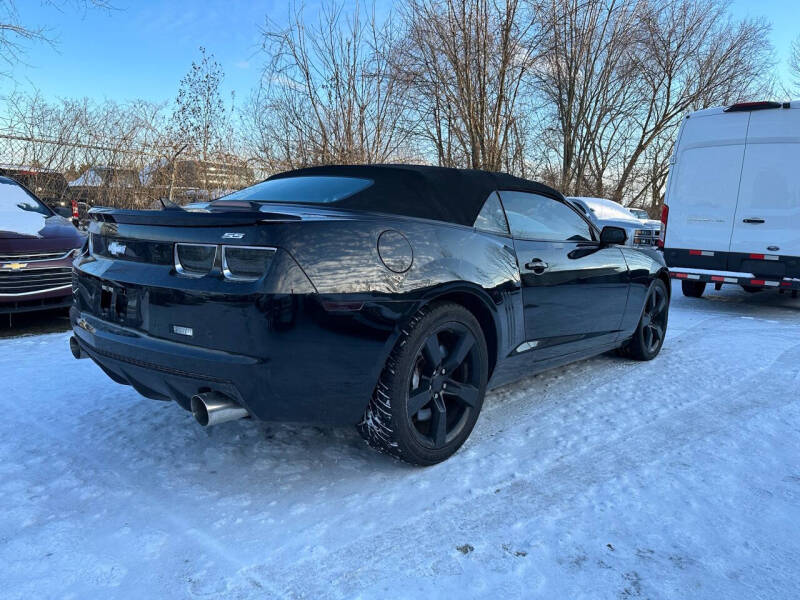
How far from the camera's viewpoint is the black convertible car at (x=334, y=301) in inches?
78.6

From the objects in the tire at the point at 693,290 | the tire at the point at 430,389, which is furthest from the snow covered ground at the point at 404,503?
the tire at the point at 693,290

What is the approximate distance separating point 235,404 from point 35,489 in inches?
37.1

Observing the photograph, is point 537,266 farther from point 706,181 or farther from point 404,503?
point 706,181

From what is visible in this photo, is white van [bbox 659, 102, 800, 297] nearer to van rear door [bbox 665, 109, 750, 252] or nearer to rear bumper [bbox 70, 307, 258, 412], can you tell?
van rear door [bbox 665, 109, 750, 252]

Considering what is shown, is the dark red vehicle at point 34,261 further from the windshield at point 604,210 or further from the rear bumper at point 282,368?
the windshield at point 604,210

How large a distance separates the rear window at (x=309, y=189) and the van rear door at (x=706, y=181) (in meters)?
5.94

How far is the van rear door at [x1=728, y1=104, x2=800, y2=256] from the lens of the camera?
6355 millimetres

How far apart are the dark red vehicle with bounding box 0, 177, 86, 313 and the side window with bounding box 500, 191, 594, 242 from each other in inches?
168

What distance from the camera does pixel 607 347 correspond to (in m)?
3.98

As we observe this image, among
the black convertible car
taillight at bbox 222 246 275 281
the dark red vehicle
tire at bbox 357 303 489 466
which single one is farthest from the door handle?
the dark red vehicle

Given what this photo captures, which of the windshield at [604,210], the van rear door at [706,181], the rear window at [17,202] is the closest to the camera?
the rear window at [17,202]

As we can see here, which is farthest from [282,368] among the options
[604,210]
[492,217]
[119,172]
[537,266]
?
[604,210]

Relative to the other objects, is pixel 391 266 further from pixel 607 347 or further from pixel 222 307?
pixel 607 347

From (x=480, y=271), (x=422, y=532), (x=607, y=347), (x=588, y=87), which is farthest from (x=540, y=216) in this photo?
(x=588, y=87)
